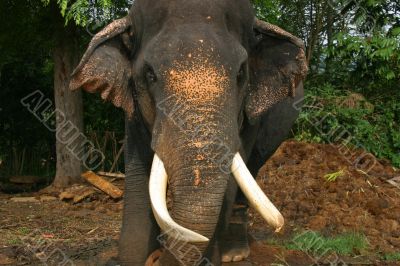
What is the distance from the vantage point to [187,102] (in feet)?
11.0

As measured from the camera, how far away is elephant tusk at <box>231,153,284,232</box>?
316 cm

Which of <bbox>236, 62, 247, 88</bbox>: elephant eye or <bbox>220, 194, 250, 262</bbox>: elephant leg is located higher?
<bbox>236, 62, 247, 88</bbox>: elephant eye

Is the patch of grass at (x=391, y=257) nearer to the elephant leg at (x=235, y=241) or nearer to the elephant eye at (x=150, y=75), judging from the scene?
the elephant leg at (x=235, y=241)

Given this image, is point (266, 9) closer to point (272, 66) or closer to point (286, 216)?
point (286, 216)

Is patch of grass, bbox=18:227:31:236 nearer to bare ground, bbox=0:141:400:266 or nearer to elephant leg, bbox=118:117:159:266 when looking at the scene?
bare ground, bbox=0:141:400:266

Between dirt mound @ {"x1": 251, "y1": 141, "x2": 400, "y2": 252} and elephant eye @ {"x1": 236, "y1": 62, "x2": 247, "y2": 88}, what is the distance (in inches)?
121

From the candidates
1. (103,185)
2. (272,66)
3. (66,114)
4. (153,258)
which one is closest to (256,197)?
(153,258)

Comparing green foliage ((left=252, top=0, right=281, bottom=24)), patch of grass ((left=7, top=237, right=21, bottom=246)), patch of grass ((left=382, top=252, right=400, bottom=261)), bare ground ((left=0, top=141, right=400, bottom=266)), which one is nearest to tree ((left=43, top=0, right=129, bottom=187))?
bare ground ((left=0, top=141, right=400, bottom=266))

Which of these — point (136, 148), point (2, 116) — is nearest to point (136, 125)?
point (136, 148)

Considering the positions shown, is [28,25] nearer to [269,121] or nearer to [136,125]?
[269,121]

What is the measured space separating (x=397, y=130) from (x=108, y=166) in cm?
517

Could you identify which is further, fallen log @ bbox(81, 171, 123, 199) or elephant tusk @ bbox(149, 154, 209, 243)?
fallen log @ bbox(81, 171, 123, 199)

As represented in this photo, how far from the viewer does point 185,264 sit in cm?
343

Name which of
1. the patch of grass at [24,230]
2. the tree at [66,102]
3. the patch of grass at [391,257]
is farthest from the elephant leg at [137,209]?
the tree at [66,102]
